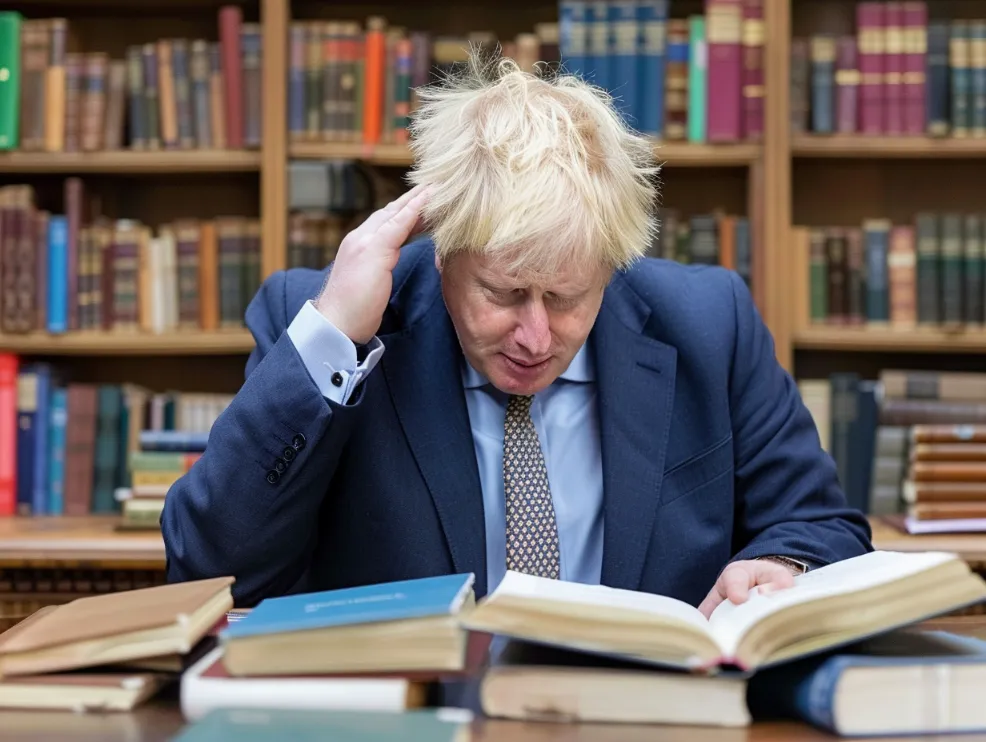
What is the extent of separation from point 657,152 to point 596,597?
6.31 feet

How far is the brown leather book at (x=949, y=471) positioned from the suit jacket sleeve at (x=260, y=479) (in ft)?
5.10

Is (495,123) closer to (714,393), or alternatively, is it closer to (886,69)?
(714,393)

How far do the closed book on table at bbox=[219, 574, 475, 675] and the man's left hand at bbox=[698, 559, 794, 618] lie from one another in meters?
0.37

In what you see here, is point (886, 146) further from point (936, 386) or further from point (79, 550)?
point (79, 550)

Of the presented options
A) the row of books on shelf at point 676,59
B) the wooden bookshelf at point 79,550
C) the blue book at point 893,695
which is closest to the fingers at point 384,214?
the blue book at point 893,695

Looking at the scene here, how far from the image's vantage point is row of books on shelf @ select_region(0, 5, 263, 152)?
2684mm

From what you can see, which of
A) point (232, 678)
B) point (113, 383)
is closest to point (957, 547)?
point (232, 678)

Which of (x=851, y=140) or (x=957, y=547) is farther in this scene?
(x=851, y=140)

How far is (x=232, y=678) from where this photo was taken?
31.3 inches

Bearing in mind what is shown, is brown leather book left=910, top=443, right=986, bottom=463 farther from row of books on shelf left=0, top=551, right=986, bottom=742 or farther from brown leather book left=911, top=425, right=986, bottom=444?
row of books on shelf left=0, top=551, right=986, bottom=742

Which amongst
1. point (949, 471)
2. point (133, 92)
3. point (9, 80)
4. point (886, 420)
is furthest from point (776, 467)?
point (9, 80)

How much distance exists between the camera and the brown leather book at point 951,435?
2.40 metres

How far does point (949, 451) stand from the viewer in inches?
94.7

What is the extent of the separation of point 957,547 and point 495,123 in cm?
153
